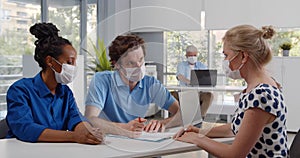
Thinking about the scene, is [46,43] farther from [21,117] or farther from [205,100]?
[205,100]

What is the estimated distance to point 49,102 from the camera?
1.73m

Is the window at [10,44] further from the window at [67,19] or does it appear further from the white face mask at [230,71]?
the white face mask at [230,71]

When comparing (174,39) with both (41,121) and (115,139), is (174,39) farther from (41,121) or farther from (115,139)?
(41,121)

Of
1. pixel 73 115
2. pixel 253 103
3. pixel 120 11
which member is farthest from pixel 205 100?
pixel 120 11

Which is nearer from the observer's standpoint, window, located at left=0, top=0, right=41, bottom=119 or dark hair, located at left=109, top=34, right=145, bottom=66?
dark hair, located at left=109, top=34, right=145, bottom=66

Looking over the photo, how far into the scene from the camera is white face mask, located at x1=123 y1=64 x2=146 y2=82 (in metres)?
1.51

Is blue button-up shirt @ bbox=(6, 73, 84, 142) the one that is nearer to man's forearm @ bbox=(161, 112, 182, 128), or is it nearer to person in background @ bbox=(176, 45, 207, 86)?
man's forearm @ bbox=(161, 112, 182, 128)

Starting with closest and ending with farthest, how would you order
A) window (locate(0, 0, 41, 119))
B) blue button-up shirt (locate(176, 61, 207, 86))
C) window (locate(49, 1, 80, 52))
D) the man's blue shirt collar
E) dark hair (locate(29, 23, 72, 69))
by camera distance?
blue button-up shirt (locate(176, 61, 207, 86)), the man's blue shirt collar, dark hair (locate(29, 23, 72, 69)), window (locate(0, 0, 41, 119)), window (locate(49, 1, 80, 52))

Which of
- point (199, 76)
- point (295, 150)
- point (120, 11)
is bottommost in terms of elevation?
point (295, 150)

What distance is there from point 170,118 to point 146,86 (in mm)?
184

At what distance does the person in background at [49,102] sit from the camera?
1596 millimetres

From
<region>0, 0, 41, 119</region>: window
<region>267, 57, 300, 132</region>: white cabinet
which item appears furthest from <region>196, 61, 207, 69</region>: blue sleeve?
<region>0, 0, 41, 119</region>: window

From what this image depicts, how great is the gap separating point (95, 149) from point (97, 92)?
0.88 ft

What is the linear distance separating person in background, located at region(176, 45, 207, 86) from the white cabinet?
3.60m
